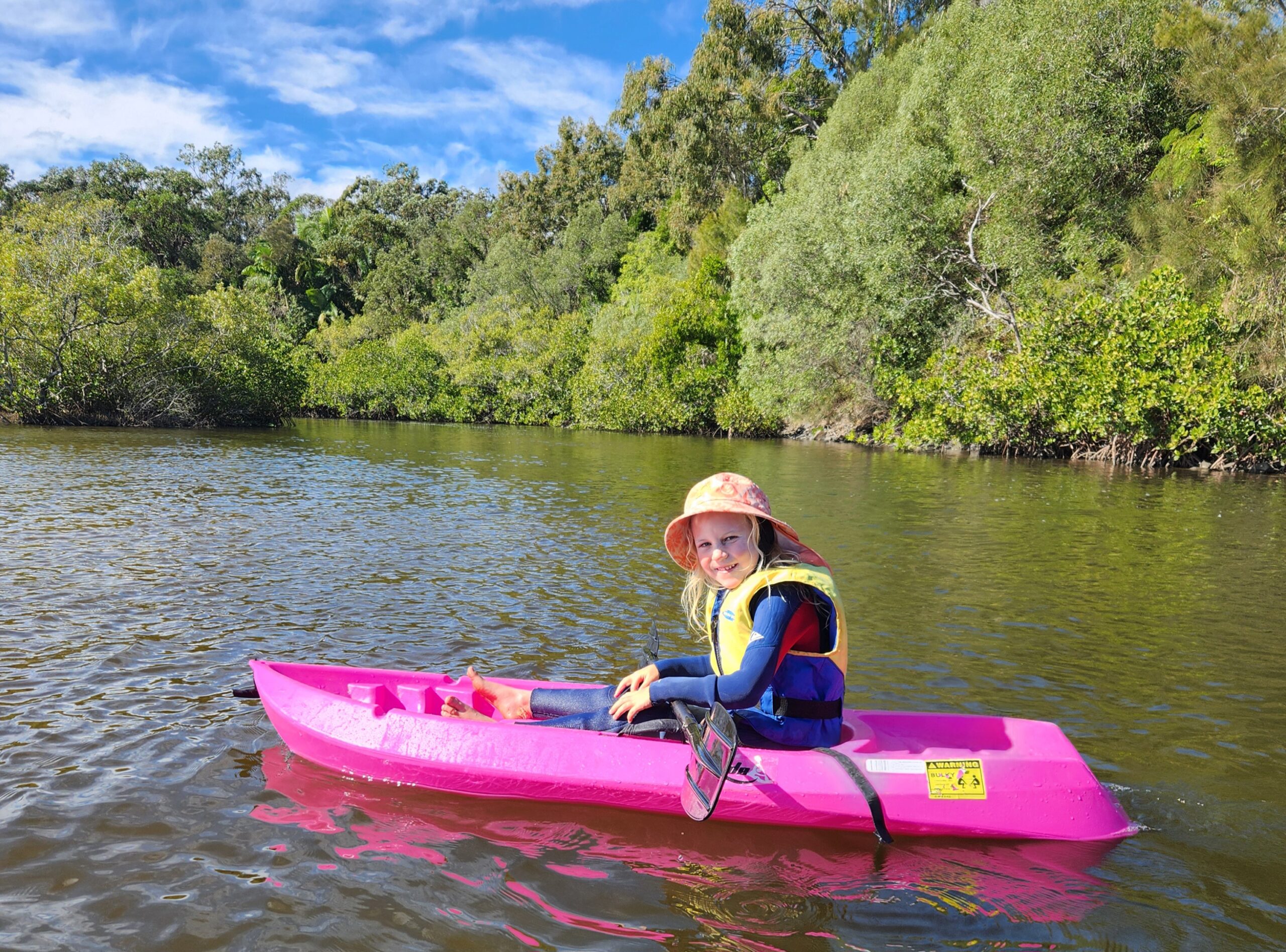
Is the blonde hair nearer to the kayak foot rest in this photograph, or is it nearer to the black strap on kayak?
the black strap on kayak

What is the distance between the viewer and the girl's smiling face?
3.97 m

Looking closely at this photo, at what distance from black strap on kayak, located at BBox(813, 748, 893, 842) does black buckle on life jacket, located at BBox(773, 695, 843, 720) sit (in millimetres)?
215

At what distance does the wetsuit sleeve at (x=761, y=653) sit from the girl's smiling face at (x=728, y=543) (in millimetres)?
Result: 210

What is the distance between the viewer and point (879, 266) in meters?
23.6

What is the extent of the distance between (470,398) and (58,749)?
40392mm

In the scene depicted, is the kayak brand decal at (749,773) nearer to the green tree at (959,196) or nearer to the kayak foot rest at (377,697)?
the kayak foot rest at (377,697)

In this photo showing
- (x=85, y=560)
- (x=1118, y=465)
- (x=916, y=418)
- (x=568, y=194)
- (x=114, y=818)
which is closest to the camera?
(x=114, y=818)

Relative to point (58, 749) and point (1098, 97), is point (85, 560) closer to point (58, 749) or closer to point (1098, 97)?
point (58, 749)

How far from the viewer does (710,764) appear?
360 cm

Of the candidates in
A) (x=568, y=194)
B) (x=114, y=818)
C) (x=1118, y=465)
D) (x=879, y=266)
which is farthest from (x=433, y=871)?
(x=568, y=194)

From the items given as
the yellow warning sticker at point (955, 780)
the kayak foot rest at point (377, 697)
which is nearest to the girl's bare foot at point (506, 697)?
the kayak foot rest at point (377, 697)

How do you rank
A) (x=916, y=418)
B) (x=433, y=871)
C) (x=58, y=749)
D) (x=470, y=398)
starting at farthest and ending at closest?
1. (x=470, y=398)
2. (x=916, y=418)
3. (x=58, y=749)
4. (x=433, y=871)

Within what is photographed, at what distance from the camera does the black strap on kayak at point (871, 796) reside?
372cm

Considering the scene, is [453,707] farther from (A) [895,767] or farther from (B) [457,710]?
(A) [895,767]
